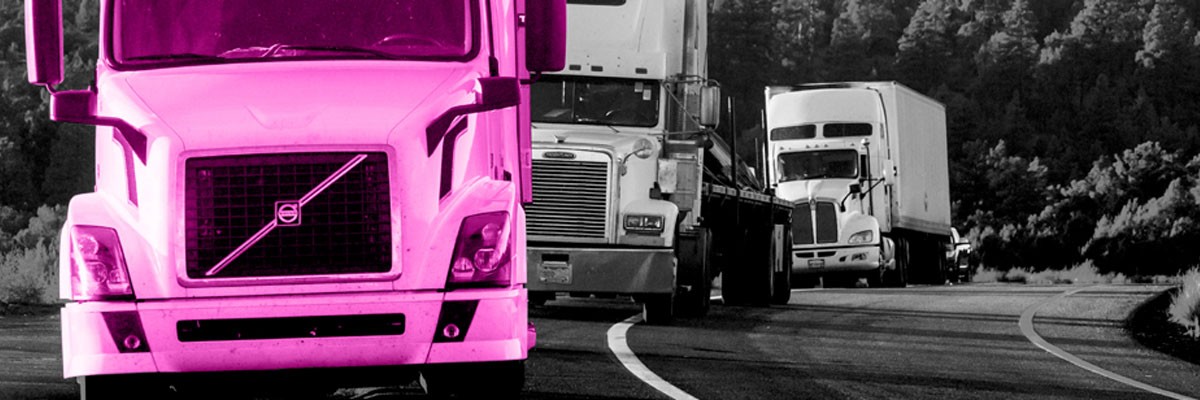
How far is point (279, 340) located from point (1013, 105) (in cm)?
13473

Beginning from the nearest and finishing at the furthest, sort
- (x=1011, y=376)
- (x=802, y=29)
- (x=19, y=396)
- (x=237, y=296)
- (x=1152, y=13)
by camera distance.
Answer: (x=237, y=296) → (x=19, y=396) → (x=1011, y=376) → (x=1152, y=13) → (x=802, y=29)

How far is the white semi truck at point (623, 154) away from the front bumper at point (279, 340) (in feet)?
34.5

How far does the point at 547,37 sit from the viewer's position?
31.5 feet

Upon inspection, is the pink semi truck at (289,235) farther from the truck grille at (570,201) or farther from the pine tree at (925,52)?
the pine tree at (925,52)

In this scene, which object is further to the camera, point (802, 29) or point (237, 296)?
point (802, 29)

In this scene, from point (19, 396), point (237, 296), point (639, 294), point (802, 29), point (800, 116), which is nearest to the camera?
point (237, 296)

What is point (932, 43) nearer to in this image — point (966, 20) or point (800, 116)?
point (966, 20)

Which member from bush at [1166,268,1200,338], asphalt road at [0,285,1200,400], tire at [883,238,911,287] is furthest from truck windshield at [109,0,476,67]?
tire at [883,238,911,287]

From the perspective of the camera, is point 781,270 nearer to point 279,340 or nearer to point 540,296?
point 540,296

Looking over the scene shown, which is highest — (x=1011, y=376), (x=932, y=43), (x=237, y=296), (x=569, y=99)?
(x=932, y=43)

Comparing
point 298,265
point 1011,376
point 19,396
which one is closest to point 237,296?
point 298,265

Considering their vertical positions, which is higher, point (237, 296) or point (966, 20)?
point (966, 20)

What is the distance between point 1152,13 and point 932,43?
17.5 m

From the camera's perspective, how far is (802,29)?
6467 inches
